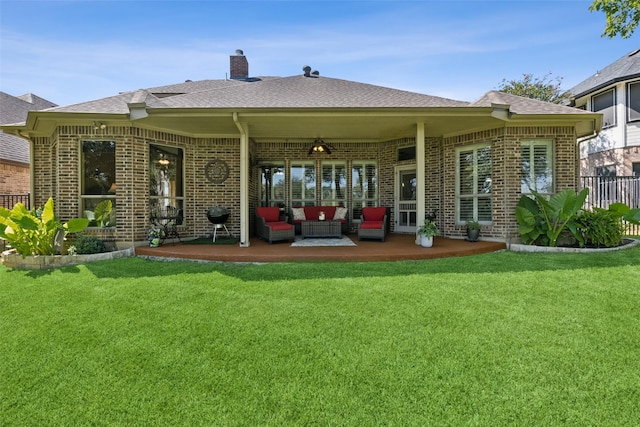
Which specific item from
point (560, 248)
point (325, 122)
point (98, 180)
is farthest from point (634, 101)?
point (98, 180)

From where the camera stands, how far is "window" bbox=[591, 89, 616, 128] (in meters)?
13.4

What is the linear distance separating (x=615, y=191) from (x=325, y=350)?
1200 cm

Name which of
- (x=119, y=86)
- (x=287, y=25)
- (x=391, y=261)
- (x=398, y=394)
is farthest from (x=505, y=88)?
(x=398, y=394)

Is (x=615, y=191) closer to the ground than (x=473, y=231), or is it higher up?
higher up

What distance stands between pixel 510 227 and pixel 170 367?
713 centimetres

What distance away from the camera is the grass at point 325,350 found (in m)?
1.90

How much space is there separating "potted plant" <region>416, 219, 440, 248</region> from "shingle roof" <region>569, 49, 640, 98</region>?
13.5 meters

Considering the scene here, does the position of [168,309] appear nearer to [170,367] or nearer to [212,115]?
[170,367]

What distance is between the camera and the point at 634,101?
12789mm

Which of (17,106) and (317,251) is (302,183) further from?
(17,106)

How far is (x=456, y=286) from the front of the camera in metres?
4.02

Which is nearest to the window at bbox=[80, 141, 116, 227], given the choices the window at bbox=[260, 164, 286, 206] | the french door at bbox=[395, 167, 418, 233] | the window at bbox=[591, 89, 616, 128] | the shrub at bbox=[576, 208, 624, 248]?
the window at bbox=[260, 164, 286, 206]

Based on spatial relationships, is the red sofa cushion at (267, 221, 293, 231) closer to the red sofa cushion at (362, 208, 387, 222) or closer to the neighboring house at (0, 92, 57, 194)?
the red sofa cushion at (362, 208, 387, 222)

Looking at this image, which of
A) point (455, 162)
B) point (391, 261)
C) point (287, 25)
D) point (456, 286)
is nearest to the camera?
point (456, 286)
